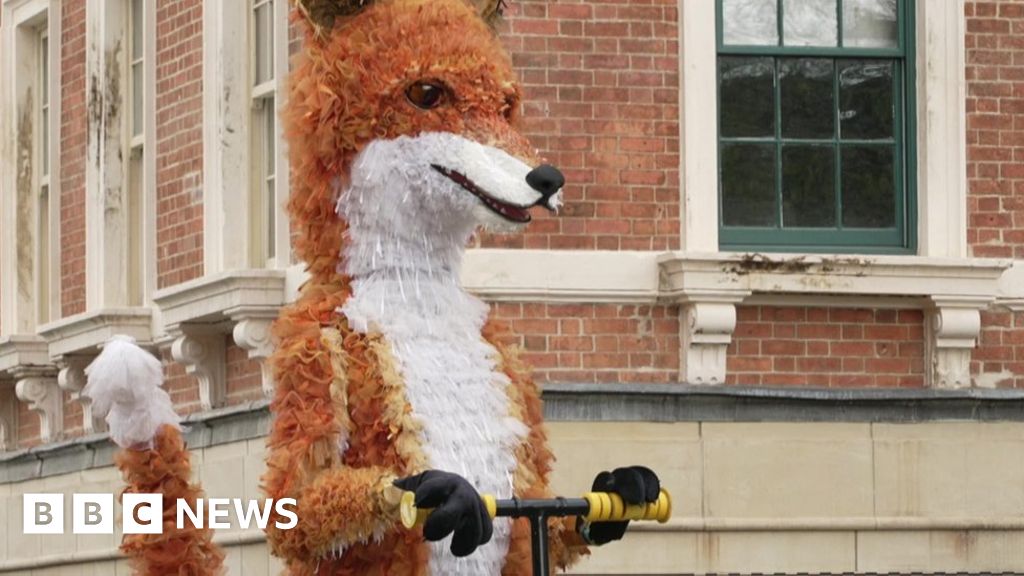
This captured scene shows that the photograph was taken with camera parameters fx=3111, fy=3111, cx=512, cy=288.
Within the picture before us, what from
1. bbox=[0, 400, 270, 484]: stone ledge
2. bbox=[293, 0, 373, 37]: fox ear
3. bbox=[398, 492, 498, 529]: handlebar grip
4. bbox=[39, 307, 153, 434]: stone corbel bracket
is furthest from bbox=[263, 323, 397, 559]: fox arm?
bbox=[39, 307, 153, 434]: stone corbel bracket

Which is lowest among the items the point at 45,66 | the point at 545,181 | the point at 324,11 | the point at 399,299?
the point at 399,299

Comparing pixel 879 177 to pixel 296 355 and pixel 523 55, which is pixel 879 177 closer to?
pixel 523 55

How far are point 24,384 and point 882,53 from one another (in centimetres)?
526

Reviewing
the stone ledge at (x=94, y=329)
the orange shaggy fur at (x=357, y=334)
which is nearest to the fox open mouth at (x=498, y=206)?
the orange shaggy fur at (x=357, y=334)

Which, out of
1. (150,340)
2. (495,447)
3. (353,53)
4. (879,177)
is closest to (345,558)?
(495,447)

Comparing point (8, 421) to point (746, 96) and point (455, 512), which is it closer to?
point (746, 96)

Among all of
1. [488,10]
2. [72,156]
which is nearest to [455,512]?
[488,10]

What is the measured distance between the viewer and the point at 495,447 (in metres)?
7.95

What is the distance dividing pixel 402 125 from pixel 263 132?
518 centimetres

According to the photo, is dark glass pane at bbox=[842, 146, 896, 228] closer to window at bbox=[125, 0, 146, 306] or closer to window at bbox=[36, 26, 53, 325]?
window at bbox=[125, 0, 146, 306]

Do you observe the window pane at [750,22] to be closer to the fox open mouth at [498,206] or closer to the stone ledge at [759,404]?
the stone ledge at [759,404]

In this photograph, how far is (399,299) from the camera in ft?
26.4

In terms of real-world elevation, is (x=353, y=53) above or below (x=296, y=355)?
above

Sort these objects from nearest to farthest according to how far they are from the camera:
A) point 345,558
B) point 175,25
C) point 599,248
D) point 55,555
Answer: point 345,558, point 599,248, point 175,25, point 55,555
